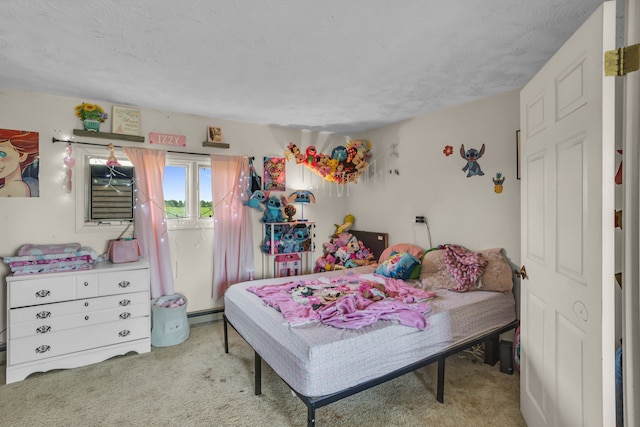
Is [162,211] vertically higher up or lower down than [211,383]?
higher up

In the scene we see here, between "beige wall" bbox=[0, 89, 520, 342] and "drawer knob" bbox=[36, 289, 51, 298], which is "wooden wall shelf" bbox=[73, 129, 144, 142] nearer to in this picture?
"beige wall" bbox=[0, 89, 520, 342]

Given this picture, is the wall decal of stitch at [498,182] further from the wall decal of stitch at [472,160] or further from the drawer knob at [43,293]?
the drawer knob at [43,293]

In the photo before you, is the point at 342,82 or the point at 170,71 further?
the point at 342,82

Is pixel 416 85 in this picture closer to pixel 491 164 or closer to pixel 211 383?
pixel 491 164

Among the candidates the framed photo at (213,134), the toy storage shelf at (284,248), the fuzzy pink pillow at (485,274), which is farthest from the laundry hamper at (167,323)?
the fuzzy pink pillow at (485,274)

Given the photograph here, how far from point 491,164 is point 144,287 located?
11.2ft

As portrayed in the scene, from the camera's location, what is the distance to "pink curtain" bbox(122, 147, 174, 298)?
10.5ft

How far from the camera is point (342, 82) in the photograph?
8.58ft

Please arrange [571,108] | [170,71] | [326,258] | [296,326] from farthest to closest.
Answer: [326,258] < [170,71] < [296,326] < [571,108]

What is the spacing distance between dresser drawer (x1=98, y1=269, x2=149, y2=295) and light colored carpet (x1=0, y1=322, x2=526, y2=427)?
61 centimetres

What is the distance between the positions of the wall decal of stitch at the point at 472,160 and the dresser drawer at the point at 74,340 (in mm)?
3402

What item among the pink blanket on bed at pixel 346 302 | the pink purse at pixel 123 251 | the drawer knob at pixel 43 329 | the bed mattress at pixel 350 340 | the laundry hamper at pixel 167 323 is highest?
the pink purse at pixel 123 251

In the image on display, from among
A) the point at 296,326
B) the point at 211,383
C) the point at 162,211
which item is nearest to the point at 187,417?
the point at 211,383

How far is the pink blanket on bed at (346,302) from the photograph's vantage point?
2027 mm
